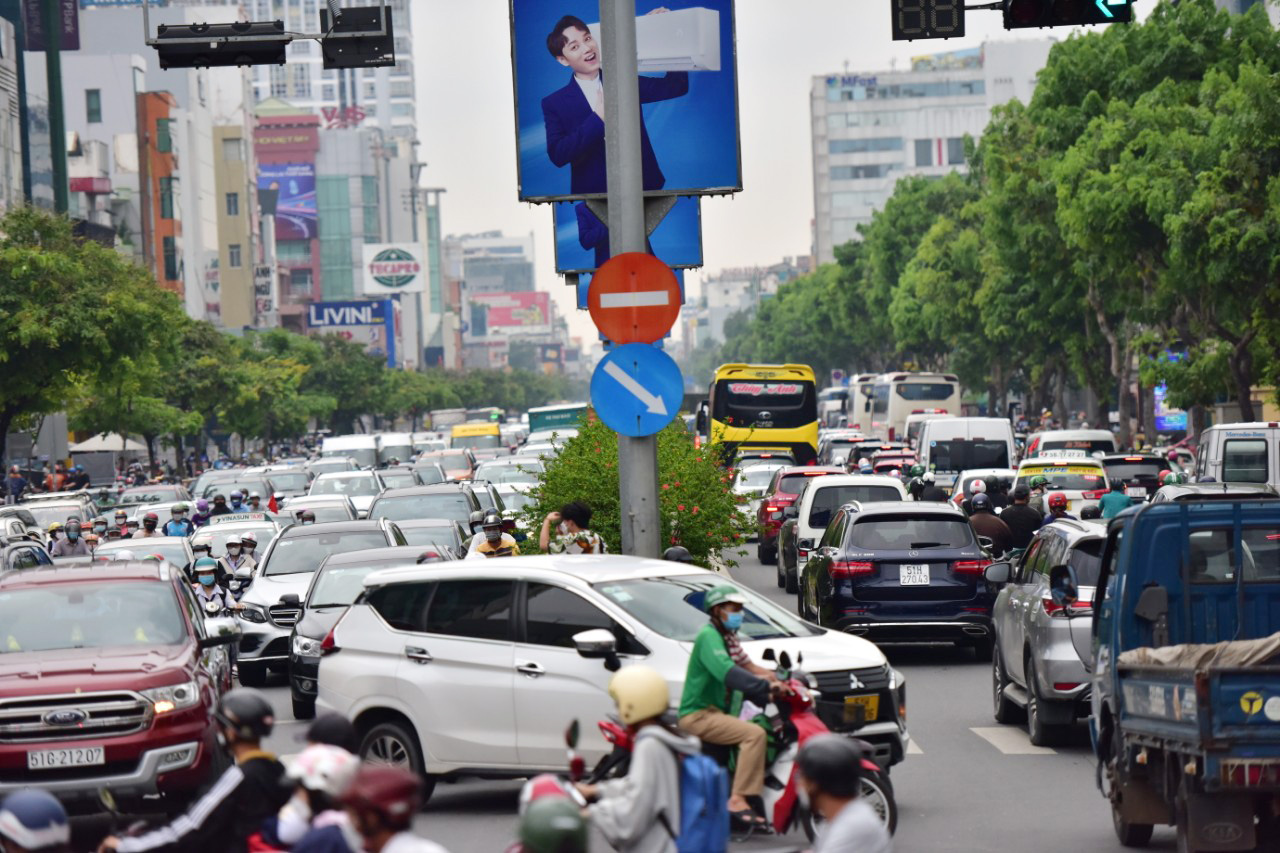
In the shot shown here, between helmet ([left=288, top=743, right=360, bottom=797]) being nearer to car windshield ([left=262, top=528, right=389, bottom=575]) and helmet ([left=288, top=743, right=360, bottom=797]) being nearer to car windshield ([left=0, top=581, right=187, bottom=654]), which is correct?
car windshield ([left=0, top=581, right=187, bottom=654])

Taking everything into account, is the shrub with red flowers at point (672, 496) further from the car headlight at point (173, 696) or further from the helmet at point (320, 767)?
the helmet at point (320, 767)

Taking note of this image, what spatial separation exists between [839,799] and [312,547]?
1622 centimetres

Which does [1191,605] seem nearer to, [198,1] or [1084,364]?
[1084,364]

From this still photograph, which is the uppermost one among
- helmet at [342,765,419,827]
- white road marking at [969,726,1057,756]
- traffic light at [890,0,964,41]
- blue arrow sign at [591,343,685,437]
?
traffic light at [890,0,964,41]

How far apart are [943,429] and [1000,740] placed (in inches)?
1034

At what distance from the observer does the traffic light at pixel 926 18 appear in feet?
47.3

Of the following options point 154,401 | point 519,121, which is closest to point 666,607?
point 519,121

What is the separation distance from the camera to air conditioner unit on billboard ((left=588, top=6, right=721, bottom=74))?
14.5 meters

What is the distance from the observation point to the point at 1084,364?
64938 millimetres

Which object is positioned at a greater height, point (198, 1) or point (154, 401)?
point (198, 1)

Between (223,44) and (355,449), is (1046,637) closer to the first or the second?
(223,44)

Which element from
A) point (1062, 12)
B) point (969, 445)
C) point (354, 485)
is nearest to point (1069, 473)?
point (969, 445)

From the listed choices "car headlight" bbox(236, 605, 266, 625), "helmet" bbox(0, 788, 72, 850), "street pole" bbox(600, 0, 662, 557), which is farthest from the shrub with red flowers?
"helmet" bbox(0, 788, 72, 850)

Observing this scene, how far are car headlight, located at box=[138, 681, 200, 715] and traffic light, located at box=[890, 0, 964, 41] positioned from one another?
6.48 m
